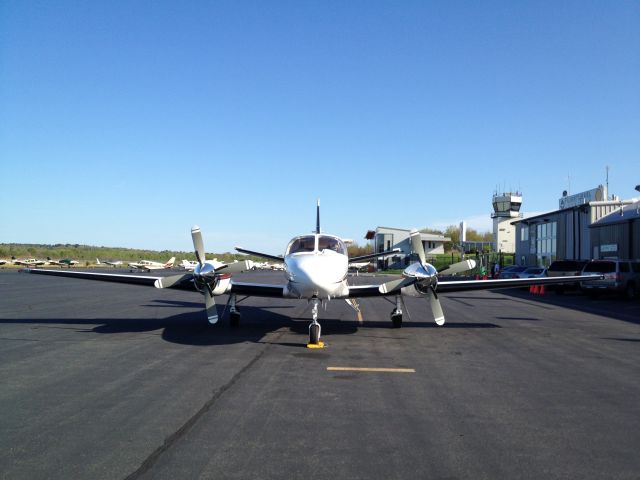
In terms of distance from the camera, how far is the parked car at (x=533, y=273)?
33.8 meters

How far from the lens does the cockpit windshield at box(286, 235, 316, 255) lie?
13.4 metres

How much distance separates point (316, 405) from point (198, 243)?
7997 mm

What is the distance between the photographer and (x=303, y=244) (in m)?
13.7

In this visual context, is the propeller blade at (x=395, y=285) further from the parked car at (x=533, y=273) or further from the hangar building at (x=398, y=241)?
the hangar building at (x=398, y=241)

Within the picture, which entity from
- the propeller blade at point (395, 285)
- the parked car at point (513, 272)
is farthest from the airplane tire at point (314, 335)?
the parked car at point (513, 272)

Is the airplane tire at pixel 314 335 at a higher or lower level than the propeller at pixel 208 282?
lower

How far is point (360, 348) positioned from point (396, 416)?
5.40m

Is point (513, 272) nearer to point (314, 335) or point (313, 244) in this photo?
point (313, 244)

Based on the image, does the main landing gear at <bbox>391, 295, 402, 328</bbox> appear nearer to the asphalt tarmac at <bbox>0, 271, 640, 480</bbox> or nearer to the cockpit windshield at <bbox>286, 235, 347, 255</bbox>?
the asphalt tarmac at <bbox>0, 271, 640, 480</bbox>

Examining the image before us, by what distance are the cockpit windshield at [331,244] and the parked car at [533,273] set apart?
23892 mm

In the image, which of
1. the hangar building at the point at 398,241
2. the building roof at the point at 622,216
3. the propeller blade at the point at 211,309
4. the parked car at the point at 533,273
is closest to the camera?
the propeller blade at the point at 211,309

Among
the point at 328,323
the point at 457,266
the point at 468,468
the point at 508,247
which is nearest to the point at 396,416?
the point at 468,468

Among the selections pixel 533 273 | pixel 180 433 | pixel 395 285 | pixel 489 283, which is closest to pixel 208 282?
pixel 395 285

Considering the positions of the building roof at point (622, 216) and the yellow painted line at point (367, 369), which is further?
the building roof at point (622, 216)
